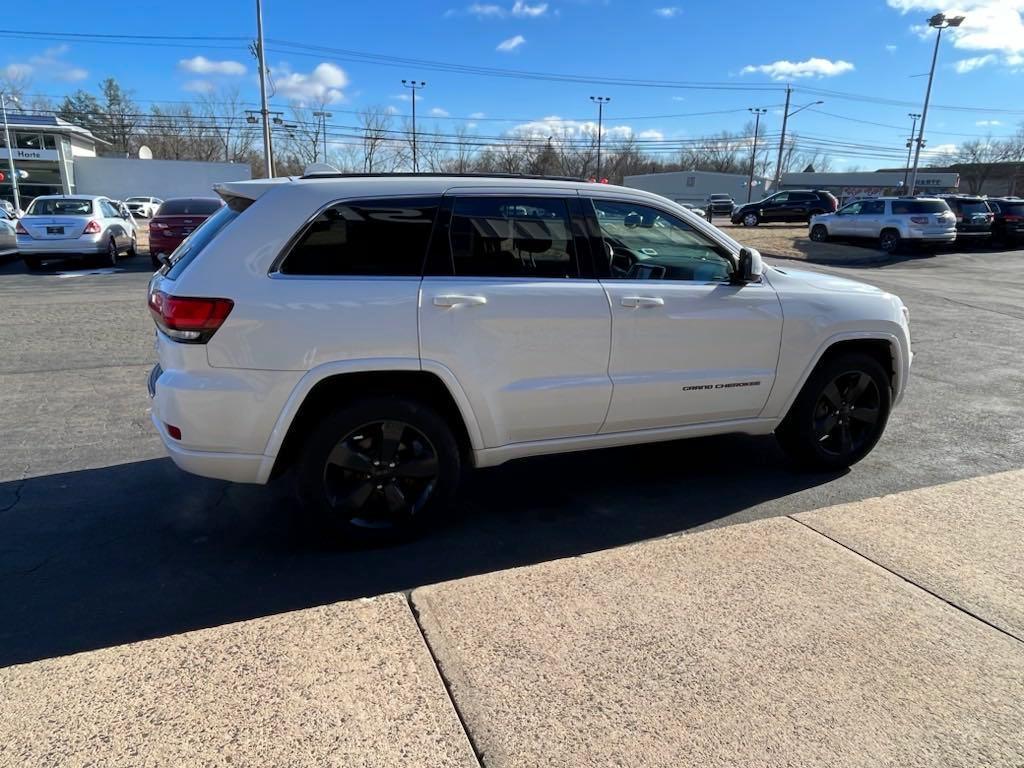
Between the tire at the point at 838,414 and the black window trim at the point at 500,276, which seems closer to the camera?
the black window trim at the point at 500,276

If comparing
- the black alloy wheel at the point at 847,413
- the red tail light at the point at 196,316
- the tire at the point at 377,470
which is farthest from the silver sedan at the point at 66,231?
the black alloy wheel at the point at 847,413

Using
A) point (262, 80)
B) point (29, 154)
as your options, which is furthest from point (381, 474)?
point (29, 154)

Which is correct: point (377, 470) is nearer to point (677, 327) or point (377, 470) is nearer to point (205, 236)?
point (205, 236)

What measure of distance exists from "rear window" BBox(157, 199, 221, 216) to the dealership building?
39227 mm

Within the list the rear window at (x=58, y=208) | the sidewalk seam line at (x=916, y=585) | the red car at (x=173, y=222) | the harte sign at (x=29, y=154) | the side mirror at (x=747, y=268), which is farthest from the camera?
the harte sign at (x=29, y=154)

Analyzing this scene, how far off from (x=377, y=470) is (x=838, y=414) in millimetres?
3078

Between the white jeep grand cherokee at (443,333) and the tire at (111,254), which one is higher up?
the white jeep grand cherokee at (443,333)

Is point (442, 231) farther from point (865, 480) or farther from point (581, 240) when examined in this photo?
Answer: point (865, 480)

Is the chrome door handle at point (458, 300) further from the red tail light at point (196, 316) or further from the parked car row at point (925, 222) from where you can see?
the parked car row at point (925, 222)

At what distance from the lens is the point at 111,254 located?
16156 millimetres

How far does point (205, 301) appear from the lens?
3.11m

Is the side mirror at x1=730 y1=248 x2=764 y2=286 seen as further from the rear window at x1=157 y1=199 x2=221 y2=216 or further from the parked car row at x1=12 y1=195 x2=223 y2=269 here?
the rear window at x1=157 y1=199 x2=221 y2=216

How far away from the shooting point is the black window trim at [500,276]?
3459 mm

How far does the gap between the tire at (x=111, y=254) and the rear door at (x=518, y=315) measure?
15.5 m
